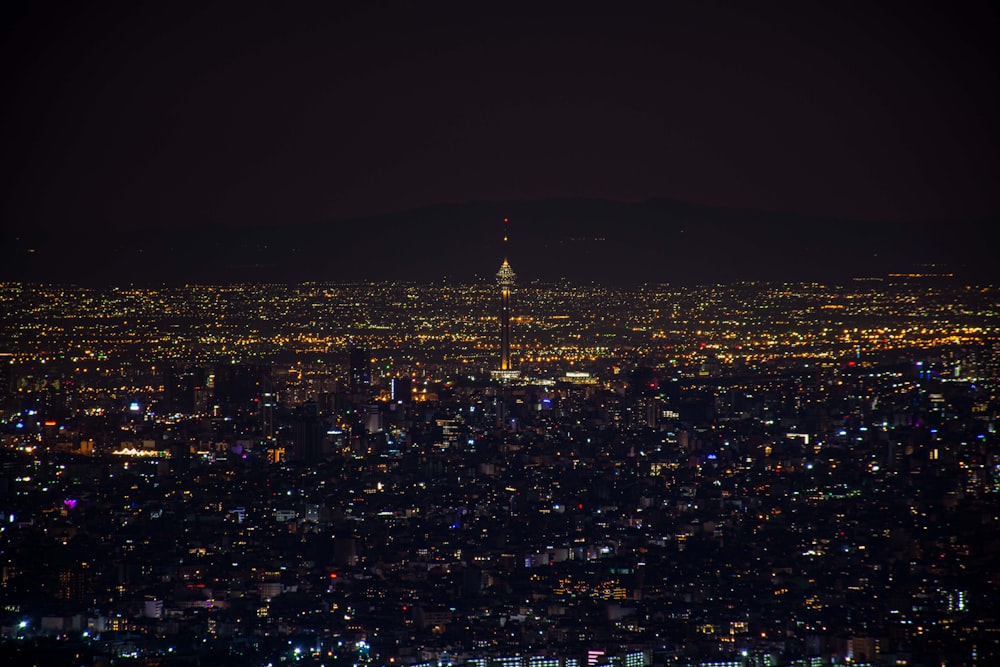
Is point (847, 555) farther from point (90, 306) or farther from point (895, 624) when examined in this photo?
point (90, 306)

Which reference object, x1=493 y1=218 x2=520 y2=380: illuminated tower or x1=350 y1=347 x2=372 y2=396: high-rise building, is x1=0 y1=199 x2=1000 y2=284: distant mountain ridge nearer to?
x1=493 y1=218 x2=520 y2=380: illuminated tower

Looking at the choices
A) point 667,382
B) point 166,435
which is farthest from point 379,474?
point 667,382

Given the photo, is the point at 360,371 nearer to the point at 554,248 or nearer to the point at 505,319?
the point at 505,319

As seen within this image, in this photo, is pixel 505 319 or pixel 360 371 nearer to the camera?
pixel 360 371

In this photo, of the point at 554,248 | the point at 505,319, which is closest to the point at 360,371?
the point at 505,319

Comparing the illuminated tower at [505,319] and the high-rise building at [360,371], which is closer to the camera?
the high-rise building at [360,371]

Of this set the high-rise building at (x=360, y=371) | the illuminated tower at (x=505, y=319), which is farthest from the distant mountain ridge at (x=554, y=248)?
the high-rise building at (x=360, y=371)

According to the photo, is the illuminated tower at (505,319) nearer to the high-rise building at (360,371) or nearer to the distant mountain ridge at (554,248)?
the distant mountain ridge at (554,248)

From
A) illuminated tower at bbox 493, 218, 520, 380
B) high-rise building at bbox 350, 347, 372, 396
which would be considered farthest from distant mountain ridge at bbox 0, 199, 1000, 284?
high-rise building at bbox 350, 347, 372, 396
